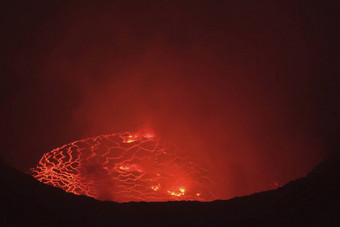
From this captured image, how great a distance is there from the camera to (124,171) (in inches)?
184

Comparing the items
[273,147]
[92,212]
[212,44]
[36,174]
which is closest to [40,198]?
[92,212]

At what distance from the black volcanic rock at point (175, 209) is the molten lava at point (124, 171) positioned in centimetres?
229

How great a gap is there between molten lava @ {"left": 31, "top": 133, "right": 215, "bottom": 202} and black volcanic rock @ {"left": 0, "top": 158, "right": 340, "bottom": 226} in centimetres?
229

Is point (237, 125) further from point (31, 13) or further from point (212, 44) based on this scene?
point (31, 13)

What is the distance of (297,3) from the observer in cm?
467

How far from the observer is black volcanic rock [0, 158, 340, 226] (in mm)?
1669

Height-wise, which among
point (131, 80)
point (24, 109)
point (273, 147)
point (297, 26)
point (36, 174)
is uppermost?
point (131, 80)

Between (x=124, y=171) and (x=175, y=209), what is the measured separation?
295cm

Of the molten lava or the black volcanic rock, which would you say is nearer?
the black volcanic rock

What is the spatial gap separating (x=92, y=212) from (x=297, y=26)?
414 cm

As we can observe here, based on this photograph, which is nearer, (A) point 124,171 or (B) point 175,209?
(B) point 175,209

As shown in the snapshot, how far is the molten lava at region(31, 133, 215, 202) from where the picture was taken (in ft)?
13.8

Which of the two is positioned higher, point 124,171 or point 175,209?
Result: point 124,171

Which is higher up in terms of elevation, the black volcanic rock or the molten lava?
the molten lava
